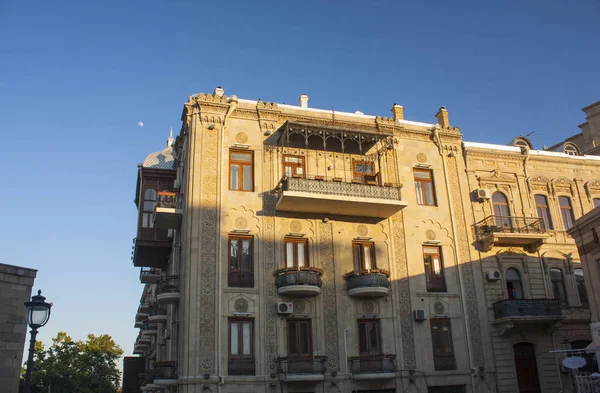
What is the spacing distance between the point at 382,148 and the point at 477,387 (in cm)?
1134

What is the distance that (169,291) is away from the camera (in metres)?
22.4

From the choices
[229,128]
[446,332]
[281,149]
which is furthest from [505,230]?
[229,128]

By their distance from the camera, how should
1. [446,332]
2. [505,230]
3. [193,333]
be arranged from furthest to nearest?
[505,230] → [446,332] → [193,333]

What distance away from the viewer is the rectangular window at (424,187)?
2605 centimetres

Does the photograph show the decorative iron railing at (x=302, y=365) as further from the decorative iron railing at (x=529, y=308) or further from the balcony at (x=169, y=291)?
the decorative iron railing at (x=529, y=308)

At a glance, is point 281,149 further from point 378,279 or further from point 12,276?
point 12,276

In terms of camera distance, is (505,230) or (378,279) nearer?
(378,279)

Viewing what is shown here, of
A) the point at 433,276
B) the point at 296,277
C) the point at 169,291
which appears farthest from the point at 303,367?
the point at 433,276

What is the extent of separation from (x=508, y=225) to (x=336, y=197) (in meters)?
9.53

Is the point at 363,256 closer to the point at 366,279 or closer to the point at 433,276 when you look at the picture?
the point at 366,279

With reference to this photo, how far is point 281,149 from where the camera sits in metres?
24.5

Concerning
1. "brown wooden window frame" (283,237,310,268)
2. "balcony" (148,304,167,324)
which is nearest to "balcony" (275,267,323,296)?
"brown wooden window frame" (283,237,310,268)

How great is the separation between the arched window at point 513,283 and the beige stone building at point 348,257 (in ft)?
0.21

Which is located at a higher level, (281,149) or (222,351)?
(281,149)
